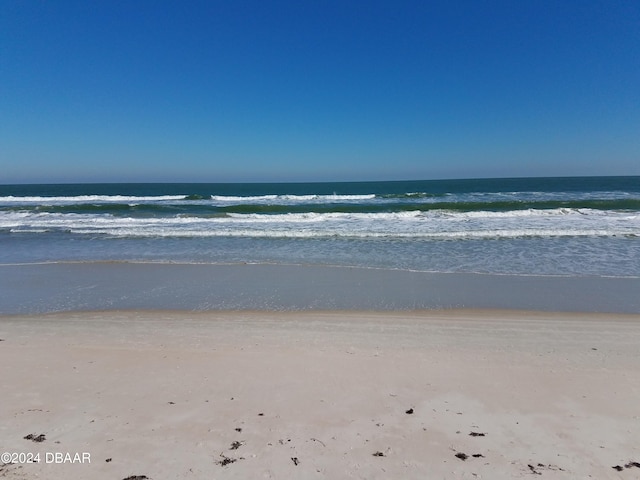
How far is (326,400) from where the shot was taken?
369 centimetres

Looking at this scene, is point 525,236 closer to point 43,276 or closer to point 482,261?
point 482,261

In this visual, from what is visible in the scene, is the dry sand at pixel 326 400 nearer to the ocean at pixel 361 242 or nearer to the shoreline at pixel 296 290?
the shoreline at pixel 296 290

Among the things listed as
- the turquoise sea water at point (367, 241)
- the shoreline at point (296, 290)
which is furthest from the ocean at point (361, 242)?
the shoreline at point (296, 290)

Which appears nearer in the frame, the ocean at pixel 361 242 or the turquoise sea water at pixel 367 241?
the ocean at pixel 361 242

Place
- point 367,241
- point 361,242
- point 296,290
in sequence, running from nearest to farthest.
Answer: point 296,290 < point 361,242 < point 367,241

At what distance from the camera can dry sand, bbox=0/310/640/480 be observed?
9.29ft

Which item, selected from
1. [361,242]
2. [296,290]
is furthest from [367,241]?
[296,290]

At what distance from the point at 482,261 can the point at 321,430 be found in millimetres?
8810

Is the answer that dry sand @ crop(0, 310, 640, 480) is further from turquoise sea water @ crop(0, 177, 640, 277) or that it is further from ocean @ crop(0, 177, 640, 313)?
turquoise sea water @ crop(0, 177, 640, 277)

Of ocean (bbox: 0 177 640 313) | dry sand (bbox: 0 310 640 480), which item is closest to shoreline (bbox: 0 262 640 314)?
ocean (bbox: 0 177 640 313)

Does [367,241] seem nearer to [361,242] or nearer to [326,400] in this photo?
[361,242]

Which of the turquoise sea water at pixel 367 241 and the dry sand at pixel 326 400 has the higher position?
the turquoise sea water at pixel 367 241

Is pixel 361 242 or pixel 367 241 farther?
pixel 367 241

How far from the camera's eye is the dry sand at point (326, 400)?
2.83 meters
